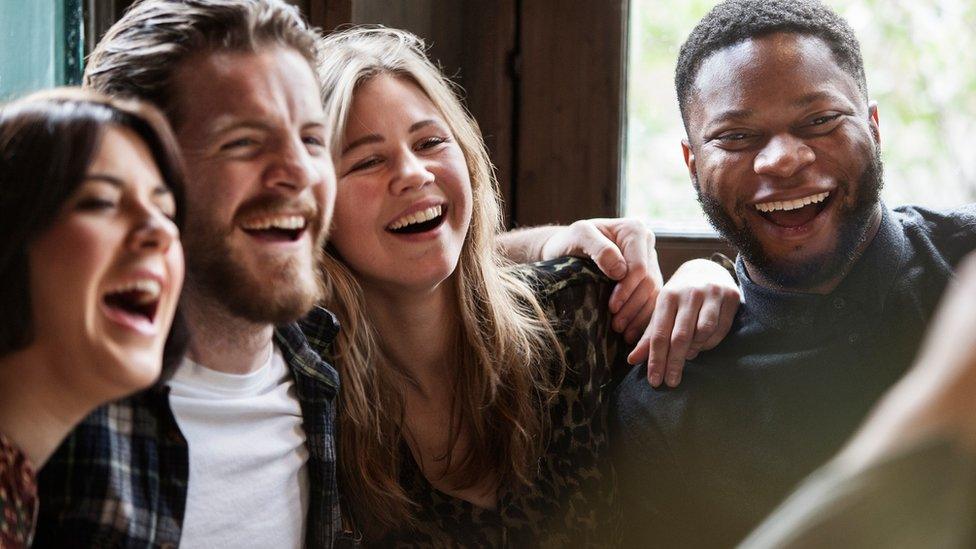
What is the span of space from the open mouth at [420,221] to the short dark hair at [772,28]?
43 cm

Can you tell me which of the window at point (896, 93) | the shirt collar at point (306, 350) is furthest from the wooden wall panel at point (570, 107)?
the shirt collar at point (306, 350)

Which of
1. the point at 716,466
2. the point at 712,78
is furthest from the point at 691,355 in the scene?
the point at 712,78

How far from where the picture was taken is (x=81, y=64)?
5.01 ft

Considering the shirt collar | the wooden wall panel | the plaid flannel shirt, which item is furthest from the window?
the plaid flannel shirt

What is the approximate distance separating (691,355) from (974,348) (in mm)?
1123

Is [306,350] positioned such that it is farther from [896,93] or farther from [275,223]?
[896,93]

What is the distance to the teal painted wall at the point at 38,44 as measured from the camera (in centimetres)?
139

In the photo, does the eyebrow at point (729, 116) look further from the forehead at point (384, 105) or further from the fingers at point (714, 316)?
the forehead at point (384, 105)

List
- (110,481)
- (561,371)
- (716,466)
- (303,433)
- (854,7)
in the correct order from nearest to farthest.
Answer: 1. (110,481)
2. (303,433)
3. (716,466)
4. (561,371)
5. (854,7)

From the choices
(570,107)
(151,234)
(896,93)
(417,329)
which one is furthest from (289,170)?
(896,93)

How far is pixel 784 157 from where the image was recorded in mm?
1321

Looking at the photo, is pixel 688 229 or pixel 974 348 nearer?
pixel 974 348

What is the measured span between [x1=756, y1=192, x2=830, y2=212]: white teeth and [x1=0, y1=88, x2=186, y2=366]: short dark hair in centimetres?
89

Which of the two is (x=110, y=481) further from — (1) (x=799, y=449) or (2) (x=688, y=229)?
(2) (x=688, y=229)
